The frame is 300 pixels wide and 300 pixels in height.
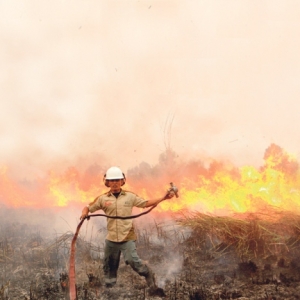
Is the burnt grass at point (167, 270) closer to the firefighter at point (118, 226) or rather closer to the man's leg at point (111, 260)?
the man's leg at point (111, 260)

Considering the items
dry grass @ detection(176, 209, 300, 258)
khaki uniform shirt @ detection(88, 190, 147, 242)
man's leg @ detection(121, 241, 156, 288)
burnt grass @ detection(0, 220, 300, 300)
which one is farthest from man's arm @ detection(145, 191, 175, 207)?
dry grass @ detection(176, 209, 300, 258)

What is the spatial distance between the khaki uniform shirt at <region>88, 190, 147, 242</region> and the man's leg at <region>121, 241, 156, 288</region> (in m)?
0.12

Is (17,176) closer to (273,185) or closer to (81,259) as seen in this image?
(81,259)

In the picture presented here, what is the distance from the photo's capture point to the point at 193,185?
30.1ft

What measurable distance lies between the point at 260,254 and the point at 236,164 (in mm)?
4466

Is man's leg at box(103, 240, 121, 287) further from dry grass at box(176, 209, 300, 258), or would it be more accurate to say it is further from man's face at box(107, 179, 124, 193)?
dry grass at box(176, 209, 300, 258)

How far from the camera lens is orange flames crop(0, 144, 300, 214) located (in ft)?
27.1

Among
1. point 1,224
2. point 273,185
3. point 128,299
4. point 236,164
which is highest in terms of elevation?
point 236,164

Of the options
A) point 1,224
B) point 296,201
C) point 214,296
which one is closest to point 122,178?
point 214,296

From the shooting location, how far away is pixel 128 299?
4.90m

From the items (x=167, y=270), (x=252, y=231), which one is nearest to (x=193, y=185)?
(x=252, y=231)

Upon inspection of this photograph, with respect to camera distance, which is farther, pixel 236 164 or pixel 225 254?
pixel 236 164

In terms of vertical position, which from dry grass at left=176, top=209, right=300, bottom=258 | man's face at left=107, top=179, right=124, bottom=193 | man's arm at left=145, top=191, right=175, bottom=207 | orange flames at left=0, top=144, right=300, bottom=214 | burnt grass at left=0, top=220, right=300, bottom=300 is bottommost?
burnt grass at left=0, top=220, right=300, bottom=300

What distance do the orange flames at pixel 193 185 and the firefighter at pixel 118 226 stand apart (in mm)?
2874
